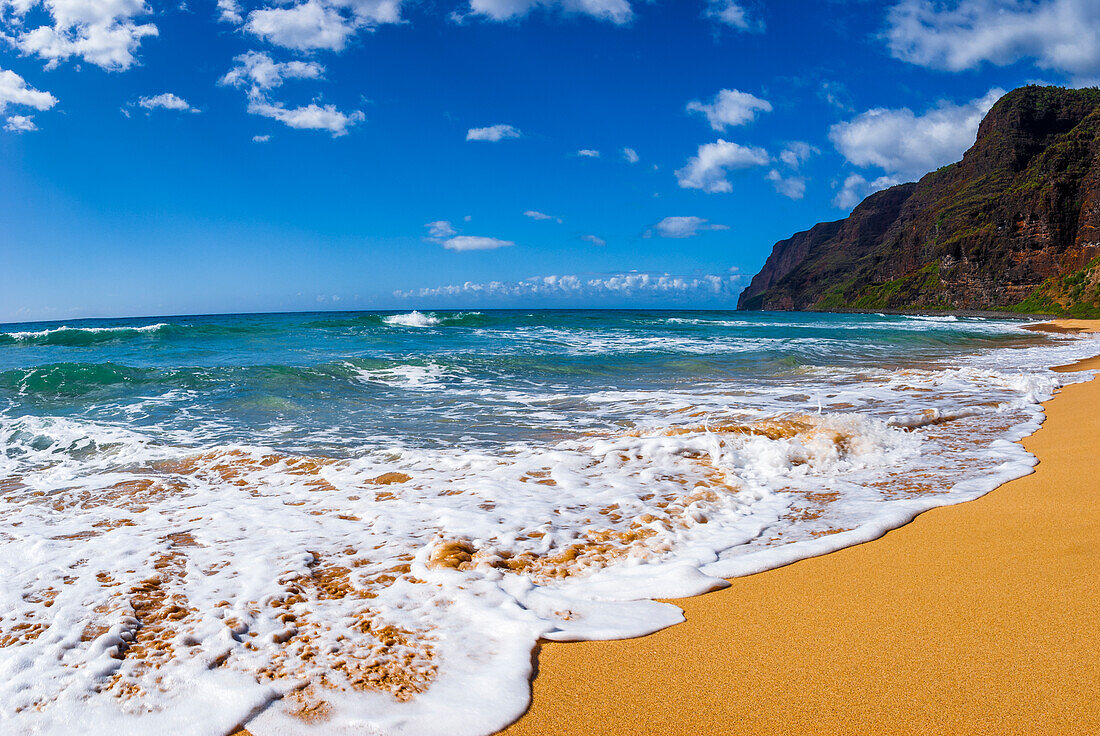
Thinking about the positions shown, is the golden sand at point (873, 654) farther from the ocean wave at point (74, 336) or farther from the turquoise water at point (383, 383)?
the ocean wave at point (74, 336)

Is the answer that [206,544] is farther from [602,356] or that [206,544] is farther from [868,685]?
[602,356]

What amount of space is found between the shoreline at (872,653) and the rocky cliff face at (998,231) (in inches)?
1991

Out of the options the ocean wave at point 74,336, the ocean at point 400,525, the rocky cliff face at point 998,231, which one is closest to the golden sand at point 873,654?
the ocean at point 400,525

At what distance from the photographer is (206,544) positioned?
11.3 ft

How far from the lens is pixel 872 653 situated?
202cm

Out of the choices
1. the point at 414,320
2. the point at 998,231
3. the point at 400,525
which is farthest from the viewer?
the point at 998,231

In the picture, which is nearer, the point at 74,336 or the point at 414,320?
the point at 74,336

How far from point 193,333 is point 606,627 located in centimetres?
3147

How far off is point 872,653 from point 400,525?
2.72m

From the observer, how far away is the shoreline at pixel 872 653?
1.70 m

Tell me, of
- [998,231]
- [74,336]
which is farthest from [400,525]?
[998,231]

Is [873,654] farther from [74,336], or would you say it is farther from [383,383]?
[74,336]

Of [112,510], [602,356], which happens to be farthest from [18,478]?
[602,356]

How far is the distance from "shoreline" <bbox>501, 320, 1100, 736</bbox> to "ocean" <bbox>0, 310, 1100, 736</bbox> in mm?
163
